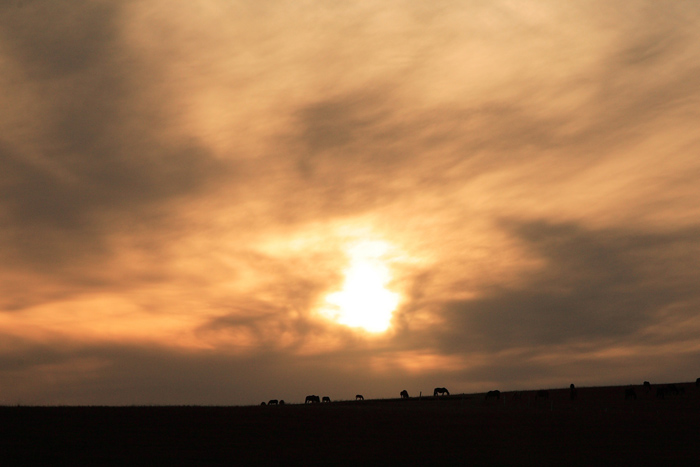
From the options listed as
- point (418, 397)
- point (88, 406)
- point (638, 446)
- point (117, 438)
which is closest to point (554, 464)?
point (638, 446)

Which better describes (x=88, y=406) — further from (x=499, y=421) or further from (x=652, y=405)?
(x=652, y=405)

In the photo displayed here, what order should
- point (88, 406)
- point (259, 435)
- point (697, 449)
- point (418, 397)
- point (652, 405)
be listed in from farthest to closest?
point (418, 397) < point (652, 405) < point (88, 406) < point (259, 435) < point (697, 449)

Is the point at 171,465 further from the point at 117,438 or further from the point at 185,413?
the point at 185,413

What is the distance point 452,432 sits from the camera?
1886 inches

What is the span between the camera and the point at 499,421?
55812 mm

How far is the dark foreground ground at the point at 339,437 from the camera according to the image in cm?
3669

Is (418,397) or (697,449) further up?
(418,397)

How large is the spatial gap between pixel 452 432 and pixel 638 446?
1164 centimetres

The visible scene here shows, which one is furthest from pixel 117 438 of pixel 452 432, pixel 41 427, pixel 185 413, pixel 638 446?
pixel 638 446

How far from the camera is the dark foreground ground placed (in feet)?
120

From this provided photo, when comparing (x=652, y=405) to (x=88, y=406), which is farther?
(x=652, y=405)

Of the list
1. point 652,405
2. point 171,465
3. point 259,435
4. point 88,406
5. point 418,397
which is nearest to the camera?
point 171,465

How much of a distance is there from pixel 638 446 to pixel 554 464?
9289 mm

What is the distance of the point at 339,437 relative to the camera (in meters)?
45.4
